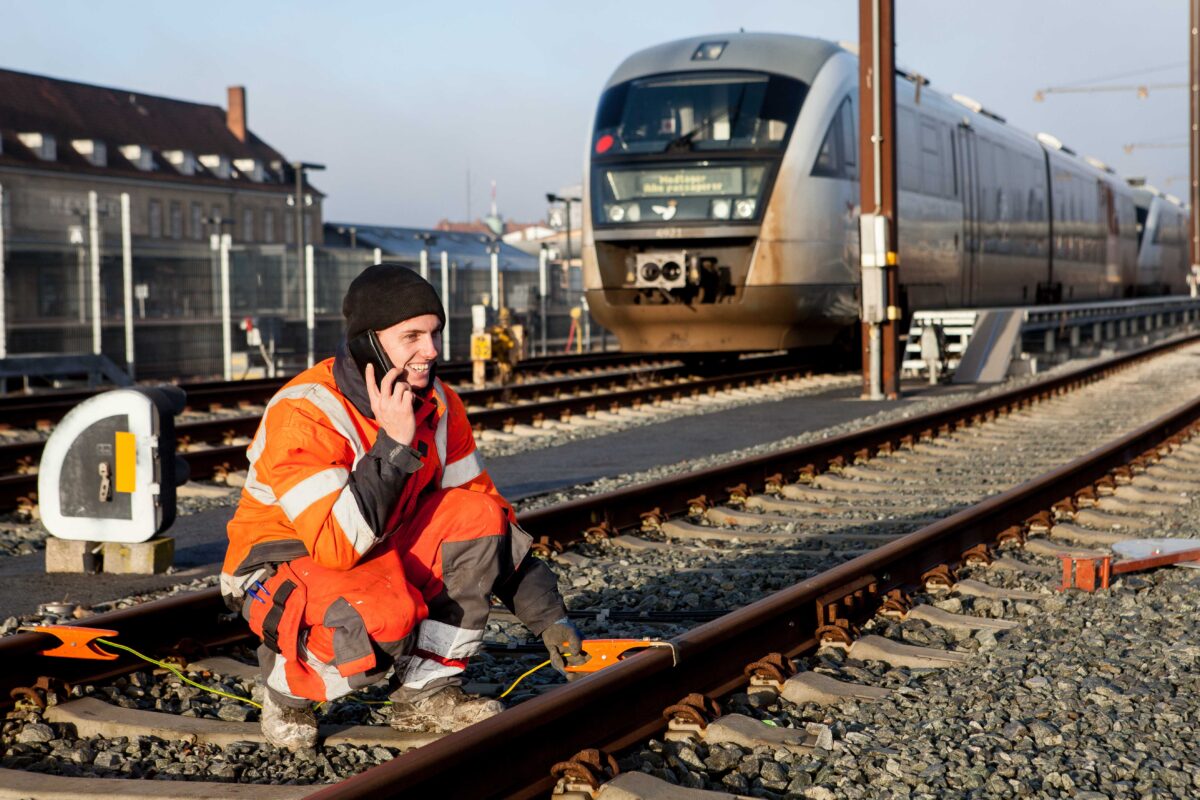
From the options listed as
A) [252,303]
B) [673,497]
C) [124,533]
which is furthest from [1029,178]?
[124,533]

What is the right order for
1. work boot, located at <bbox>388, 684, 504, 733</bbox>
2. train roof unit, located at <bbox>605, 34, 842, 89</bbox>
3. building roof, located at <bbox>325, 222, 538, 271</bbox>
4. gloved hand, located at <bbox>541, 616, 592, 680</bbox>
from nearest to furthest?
work boot, located at <bbox>388, 684, 504, 733</bbox> → gloved hand, located at <bbox>541, 616, 592, 680</bbox> → train roof unit, located at <bbox>605, 34, 842, 89</bbox> → building roof, located at <bbox>325, 222, 538, 271</bbox>

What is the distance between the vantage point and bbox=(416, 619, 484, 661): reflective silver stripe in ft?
12.7

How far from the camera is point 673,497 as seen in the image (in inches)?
306

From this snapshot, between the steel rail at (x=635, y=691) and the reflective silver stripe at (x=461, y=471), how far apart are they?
2.05 ft

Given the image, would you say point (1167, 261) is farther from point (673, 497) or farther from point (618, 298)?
point (673, 497)

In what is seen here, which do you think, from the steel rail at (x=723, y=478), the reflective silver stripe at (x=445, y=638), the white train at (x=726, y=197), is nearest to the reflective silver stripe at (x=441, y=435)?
the reflective silver stripe at (x=445, y=638)

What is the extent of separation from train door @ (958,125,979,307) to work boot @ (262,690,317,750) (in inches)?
714

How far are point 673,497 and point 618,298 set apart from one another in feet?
26.8

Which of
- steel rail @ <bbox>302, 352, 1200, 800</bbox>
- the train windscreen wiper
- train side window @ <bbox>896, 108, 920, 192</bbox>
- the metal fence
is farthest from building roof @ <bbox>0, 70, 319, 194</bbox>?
steel rail @ <bbox>302, 352, 1200, 800</bbox>

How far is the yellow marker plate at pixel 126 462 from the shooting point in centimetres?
640

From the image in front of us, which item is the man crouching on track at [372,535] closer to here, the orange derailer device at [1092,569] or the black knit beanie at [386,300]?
the black knit beanie at [386,300]

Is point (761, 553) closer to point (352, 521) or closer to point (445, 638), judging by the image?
point (445, 638)

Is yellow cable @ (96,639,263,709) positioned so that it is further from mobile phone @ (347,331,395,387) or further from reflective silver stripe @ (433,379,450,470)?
mobile phone @ (347,331,395,387)

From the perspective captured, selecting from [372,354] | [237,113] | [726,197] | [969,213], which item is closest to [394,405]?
[372,354]
